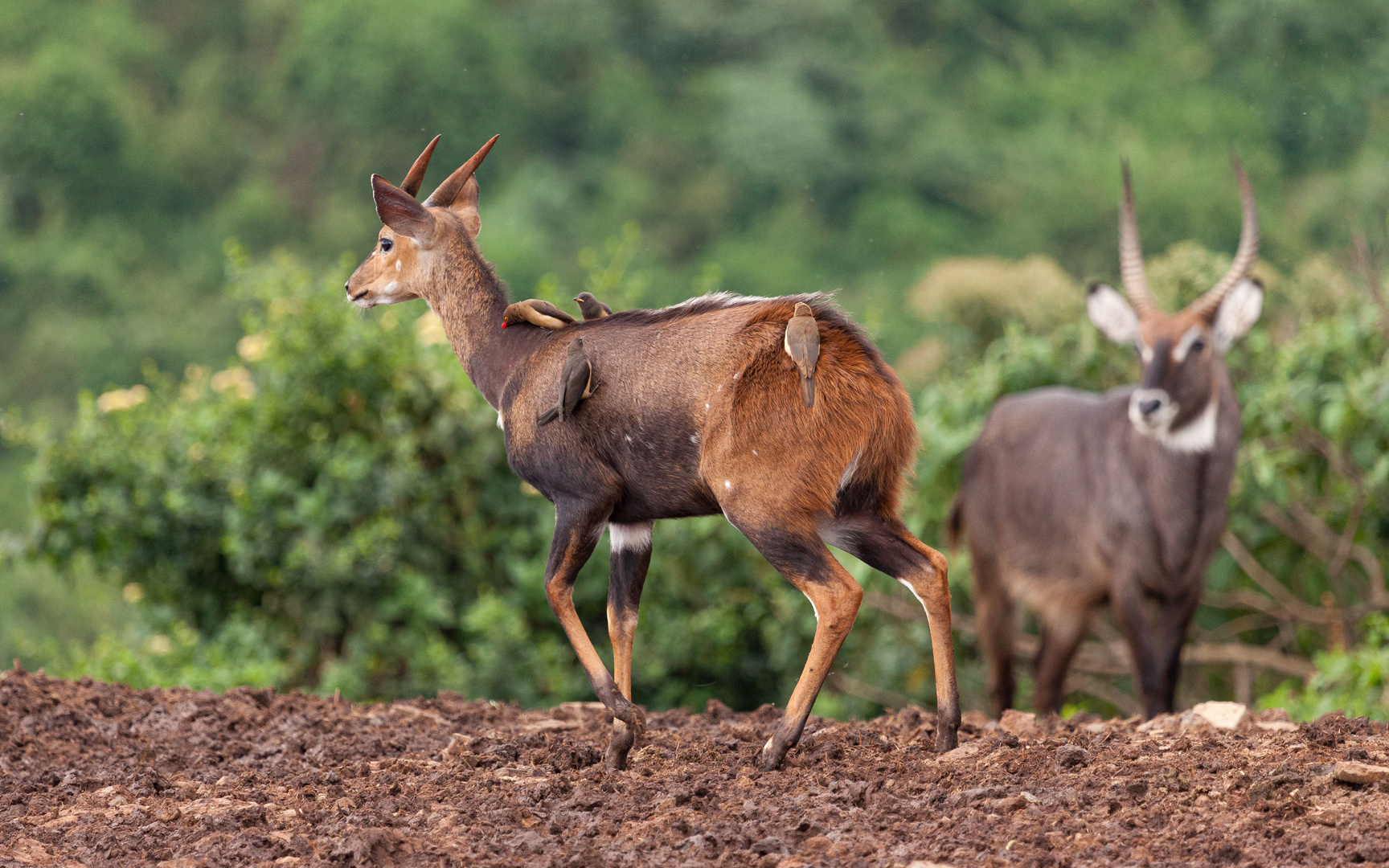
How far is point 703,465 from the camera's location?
4086mm

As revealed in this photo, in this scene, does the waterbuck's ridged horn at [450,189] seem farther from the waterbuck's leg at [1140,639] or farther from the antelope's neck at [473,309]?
the waterbuck's leg at [1140,639]

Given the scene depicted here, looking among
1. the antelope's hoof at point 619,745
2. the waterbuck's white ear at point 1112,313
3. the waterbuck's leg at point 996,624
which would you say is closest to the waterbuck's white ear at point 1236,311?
the waterbuck's white ear at point 1112,313

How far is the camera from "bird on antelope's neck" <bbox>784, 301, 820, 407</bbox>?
3961 millimetres

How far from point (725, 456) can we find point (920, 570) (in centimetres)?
68

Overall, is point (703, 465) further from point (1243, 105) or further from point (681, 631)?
point (1243, 105)

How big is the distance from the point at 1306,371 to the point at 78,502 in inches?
289

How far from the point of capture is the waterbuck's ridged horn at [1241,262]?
284 inches

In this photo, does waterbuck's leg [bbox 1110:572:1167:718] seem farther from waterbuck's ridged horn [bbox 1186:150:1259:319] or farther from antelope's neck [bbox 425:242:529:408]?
antelope's neck [bbox 425:242:529:408]

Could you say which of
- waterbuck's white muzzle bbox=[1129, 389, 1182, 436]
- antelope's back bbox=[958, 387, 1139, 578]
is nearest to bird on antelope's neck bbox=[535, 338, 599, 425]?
waterbuck's white muzzle bbox=[1129, 389, 1182, 436]

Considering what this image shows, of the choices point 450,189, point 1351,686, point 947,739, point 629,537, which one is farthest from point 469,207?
point 1351,686

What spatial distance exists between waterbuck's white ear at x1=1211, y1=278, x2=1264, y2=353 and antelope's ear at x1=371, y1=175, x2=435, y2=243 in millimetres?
4335

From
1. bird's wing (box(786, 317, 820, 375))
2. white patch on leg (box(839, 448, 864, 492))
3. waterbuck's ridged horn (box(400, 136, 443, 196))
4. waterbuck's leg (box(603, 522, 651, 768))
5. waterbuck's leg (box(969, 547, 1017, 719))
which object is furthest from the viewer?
waterbuck's leg (box(969, 547, 1017, 719))

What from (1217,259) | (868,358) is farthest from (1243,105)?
(868,358)

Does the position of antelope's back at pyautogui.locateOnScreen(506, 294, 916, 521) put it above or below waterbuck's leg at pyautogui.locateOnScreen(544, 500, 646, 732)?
above
